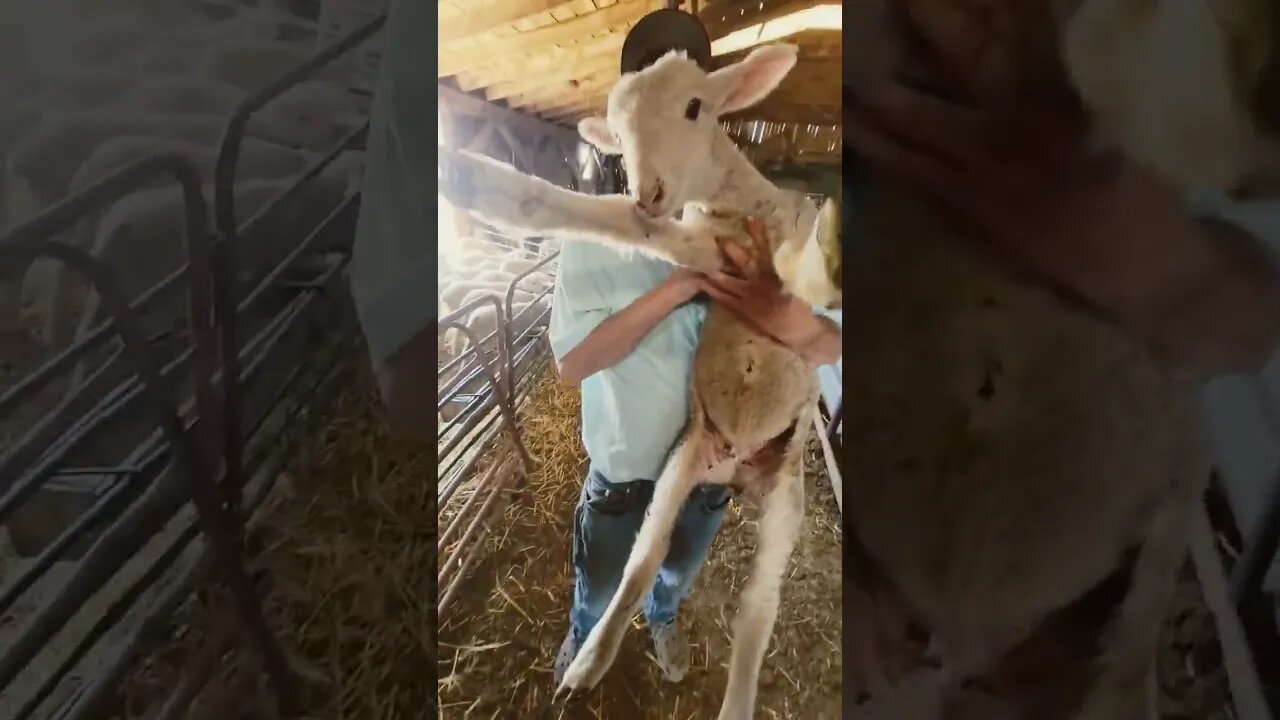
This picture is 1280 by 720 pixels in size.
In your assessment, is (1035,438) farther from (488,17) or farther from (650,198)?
(488,17)

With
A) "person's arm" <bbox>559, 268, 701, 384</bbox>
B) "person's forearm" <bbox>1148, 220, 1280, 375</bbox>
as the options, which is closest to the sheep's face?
"person's arm" <bbox>559, 268, 701, 384</bbox>

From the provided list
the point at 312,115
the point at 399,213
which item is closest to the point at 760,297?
the point at 399,213

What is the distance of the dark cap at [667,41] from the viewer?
996 millimetres

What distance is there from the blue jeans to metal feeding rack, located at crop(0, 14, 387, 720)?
15.2 inches

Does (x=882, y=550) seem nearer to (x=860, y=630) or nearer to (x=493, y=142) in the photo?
(x=860, y=630)

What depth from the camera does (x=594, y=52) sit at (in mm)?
1021

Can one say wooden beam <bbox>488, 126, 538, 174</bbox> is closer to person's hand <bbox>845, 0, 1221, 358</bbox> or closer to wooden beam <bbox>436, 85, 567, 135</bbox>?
wooden beam <bbox>436, 85, 567, 135</bbox>

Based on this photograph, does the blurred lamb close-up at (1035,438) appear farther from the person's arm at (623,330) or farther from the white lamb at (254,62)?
the white lamb at (254,62)

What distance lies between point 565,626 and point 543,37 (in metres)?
0.82

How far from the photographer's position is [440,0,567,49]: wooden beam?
1.01 meters

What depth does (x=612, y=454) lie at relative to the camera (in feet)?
3.36

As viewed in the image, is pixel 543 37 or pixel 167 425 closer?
pixel 167 425

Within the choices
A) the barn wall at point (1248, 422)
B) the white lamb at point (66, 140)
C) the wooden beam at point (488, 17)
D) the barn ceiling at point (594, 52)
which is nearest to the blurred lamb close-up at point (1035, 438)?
the barn wall at point (1248, 422)

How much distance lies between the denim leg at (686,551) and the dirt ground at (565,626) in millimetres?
16
